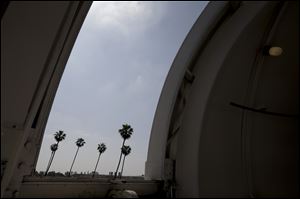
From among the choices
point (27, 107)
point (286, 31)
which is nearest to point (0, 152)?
point (27, 107)

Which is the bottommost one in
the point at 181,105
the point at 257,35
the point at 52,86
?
the point at 52,86

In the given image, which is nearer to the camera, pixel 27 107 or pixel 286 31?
pixel 27 107

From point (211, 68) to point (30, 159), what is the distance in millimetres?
1169

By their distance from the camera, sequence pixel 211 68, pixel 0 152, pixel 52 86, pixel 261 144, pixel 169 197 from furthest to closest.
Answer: pixel 261 144 → pixel 211 68 → pixel 169 197 → pixel 52 86 → pixel 0 152

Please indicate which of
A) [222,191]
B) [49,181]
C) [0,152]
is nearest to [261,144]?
[222,191]

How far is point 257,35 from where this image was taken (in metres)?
1.19

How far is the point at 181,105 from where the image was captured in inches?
47.7

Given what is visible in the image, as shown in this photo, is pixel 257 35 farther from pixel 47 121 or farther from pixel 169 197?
pixel 47 121

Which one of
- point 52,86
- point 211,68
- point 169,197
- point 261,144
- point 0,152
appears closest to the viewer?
point 0,152

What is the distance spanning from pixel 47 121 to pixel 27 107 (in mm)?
255

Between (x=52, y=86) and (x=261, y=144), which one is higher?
(x=261, y=144)

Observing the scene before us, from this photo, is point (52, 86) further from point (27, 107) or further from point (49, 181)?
point (49, 181)

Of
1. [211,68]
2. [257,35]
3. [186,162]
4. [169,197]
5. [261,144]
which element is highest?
[257,35]

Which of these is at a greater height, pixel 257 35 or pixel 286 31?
pixel 286 31
